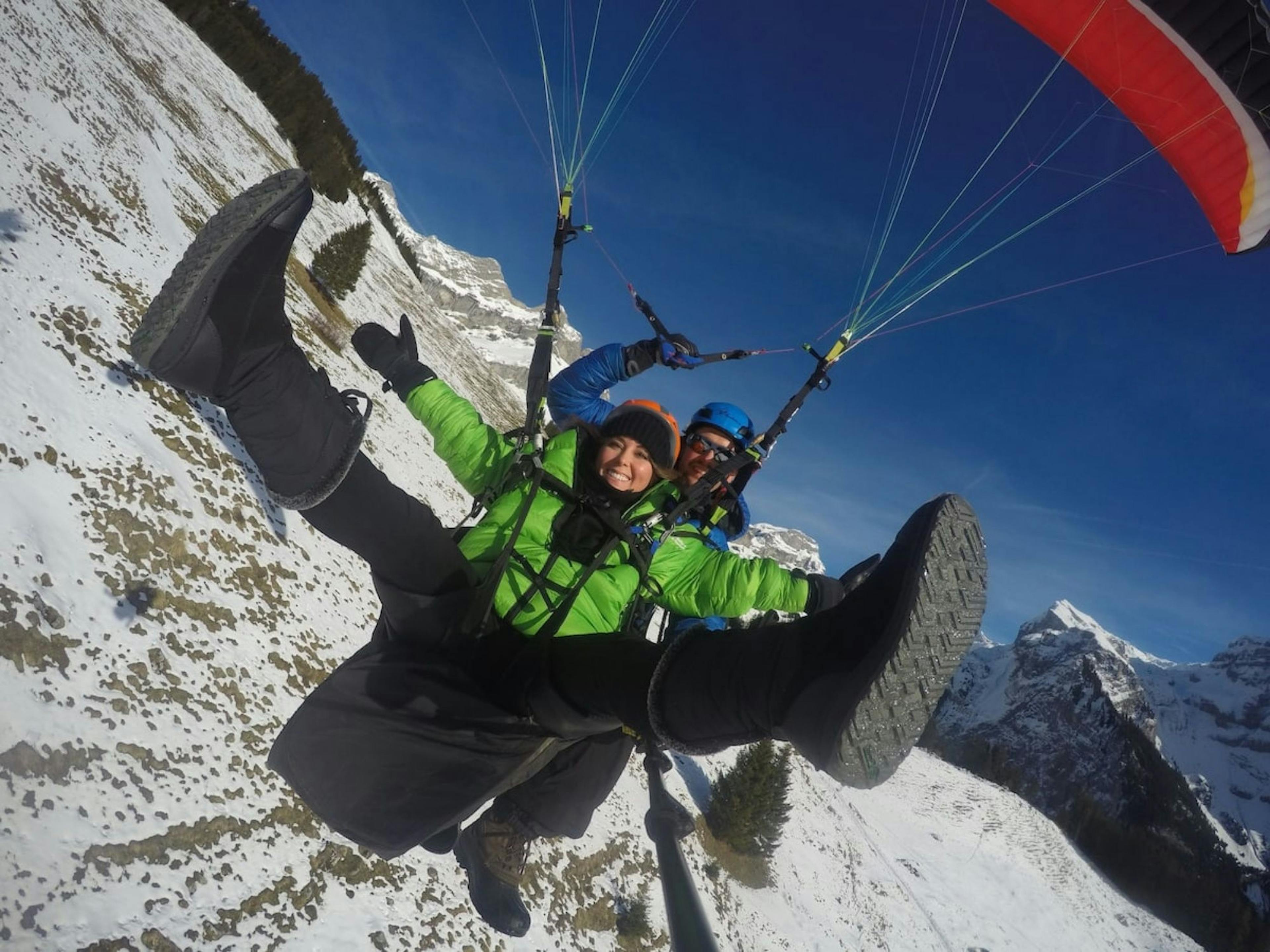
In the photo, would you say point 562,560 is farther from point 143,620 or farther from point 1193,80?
point 1193,80

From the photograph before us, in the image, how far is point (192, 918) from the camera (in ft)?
14.2

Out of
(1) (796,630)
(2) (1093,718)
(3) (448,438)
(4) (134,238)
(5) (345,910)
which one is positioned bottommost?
(5) (345,910)

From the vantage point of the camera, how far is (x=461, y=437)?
10.4 ft

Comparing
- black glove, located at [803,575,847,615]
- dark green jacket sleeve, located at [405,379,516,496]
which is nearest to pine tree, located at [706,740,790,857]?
black glove, located at [803,575,847,615]

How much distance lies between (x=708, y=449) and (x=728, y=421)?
40cm

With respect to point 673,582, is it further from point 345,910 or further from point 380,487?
point 345,910

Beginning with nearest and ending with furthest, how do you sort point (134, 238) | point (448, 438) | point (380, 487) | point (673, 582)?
point (380, 487), point (448, 438), point (673, 582), point (134, 238)

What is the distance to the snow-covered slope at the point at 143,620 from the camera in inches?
158

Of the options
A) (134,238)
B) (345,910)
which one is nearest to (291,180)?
(345,910)

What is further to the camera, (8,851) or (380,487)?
(8,851)

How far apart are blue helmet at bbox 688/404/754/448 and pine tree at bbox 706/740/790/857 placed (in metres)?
14.0

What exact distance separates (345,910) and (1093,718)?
164910 millimetres

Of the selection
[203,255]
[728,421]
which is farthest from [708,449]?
[203,255]

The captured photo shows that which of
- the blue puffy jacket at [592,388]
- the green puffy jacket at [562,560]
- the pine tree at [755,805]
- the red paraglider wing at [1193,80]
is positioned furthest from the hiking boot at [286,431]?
the pine tree at [755,805]
